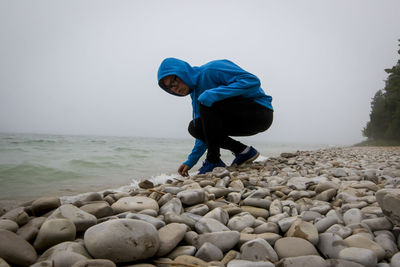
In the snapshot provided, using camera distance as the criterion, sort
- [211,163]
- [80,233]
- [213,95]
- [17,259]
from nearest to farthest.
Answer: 1. [17,259]
2. [80,233]
3. [213,95]
4. [211,163]

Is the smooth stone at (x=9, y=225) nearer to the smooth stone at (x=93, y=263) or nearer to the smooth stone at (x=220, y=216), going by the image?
the smooth stone at (x=93, y=263)

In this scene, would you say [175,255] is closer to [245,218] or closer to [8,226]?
[245,218]

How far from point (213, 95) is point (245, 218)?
1408mm

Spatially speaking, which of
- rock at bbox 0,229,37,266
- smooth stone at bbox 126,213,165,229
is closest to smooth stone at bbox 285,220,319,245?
smooth stone at bbox 126,213,165,229

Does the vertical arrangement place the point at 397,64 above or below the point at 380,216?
above

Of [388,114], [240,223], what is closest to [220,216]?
[240,223]

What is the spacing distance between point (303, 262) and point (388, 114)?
93.8 ft

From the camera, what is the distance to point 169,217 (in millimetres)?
1007

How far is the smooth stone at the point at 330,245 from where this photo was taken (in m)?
0.77

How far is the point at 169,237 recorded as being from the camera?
32.0 inches

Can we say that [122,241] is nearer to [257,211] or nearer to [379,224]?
[257,211]

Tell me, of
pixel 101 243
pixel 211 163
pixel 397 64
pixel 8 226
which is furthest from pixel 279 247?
pixel 397 64

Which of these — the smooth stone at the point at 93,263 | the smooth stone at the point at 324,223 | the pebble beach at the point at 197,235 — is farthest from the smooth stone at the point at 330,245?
the smooth stone at the point at 93,263

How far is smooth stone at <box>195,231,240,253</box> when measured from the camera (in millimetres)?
825
